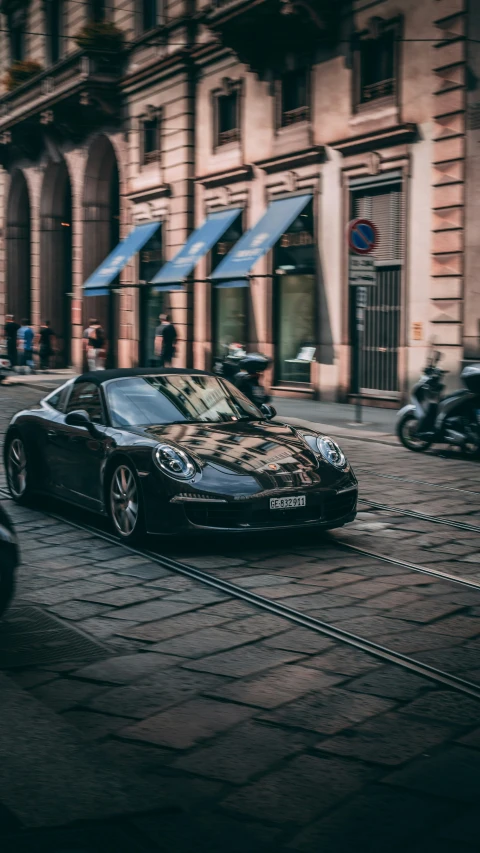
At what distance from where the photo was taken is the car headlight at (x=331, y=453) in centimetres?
754

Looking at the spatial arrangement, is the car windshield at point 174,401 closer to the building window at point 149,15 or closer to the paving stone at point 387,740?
the paving stone at point 387,740

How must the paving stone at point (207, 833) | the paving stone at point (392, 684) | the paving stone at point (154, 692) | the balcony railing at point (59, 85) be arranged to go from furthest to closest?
the balcony railing at point (59, 85) < the paving stone at point (392, 684) < the paving stone at point (154, 692) < the paving stone at point (207, 833)

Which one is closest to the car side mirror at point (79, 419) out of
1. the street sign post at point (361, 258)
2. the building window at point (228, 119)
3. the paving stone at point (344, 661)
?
the paving stone at point (344, 661)

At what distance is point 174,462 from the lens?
7.05 metres

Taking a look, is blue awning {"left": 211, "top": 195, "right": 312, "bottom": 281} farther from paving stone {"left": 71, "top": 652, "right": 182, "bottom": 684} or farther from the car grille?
paving stone {"left": 71, "top": 652, "right": 182, "bottom": 684}

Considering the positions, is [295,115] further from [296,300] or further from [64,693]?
[64,693]

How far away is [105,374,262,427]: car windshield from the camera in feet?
26.2

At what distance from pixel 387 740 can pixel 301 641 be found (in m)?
1.29

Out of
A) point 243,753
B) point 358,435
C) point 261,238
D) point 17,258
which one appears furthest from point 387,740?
point 17,258

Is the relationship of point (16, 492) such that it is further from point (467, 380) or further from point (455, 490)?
point (467, 380)

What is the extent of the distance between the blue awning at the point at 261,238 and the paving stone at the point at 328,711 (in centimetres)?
1770

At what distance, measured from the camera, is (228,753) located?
12.2 feet

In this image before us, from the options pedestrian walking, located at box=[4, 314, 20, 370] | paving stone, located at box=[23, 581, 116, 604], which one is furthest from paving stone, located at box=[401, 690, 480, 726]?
pedestrian walking, located at box=[4, 314, 20, 370]

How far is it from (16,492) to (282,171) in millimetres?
14371
